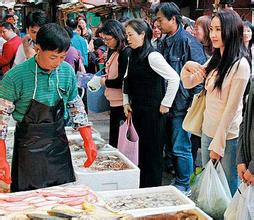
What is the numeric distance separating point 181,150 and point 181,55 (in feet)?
3.16

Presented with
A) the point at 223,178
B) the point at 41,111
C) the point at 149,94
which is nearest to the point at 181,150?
the point at 149,94

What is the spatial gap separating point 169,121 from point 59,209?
2.92 meters

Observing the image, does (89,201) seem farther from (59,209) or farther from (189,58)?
(189,58)

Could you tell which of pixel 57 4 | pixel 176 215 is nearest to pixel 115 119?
pixel 176 215

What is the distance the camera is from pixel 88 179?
3410 mm

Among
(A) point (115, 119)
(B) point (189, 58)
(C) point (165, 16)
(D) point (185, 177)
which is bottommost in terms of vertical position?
(D) point (185, 177)

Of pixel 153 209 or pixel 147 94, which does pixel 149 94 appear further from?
pixel 153 209

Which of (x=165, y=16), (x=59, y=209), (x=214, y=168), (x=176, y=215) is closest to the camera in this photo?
(x=59, y=209)

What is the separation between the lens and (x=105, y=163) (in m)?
3.76

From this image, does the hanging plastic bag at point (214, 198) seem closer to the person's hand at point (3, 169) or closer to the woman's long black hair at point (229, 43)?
the woman's long black hair at point (229, 43)

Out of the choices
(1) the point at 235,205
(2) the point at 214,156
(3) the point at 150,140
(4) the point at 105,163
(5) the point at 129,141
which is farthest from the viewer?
(3) the point at 150,140

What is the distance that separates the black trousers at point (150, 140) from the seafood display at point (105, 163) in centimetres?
69

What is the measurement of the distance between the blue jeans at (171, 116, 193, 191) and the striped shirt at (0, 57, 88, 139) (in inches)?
75.5

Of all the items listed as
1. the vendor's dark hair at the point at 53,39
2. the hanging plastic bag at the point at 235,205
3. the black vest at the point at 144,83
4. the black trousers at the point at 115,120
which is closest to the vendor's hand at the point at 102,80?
the black trousers at the point at 115,120
